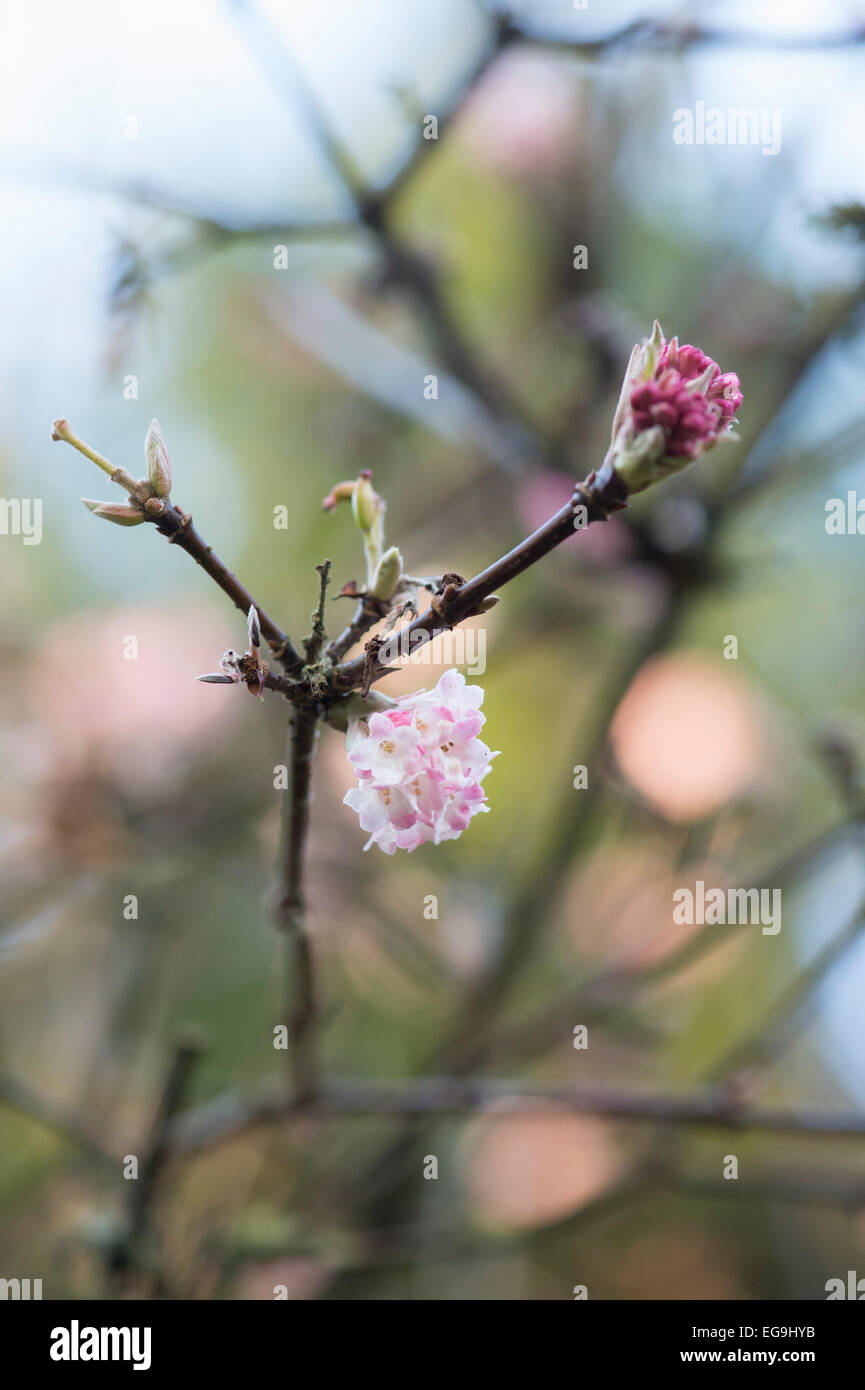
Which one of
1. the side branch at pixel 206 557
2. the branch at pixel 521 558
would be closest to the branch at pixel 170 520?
the side branch at pixel 206 557

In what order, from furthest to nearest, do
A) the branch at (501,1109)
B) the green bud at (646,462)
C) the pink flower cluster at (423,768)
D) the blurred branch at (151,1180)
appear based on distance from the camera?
the branch at (501,1109), the blurred branch at (151,1180), the pink flower cluster at (423,768), the green bud at (646,462)

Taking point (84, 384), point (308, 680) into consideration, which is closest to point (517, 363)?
point (84, 384)

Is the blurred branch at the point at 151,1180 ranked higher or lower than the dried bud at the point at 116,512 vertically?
lower

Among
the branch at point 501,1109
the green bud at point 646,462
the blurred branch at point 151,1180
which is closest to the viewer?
the green bud at point 646,462

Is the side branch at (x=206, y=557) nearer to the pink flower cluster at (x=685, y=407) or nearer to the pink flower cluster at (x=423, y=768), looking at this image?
the pink flower cluster at (x=423, y=768)

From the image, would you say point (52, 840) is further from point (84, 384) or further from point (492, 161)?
point (492, 161)

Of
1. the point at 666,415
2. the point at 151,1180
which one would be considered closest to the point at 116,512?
the point at 666,415

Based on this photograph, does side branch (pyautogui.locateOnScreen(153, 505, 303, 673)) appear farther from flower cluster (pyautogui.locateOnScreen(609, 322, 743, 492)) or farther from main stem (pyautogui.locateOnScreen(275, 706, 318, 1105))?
flower cluster (pyautogui.locateOnScreen(609, 322, 743, 492))

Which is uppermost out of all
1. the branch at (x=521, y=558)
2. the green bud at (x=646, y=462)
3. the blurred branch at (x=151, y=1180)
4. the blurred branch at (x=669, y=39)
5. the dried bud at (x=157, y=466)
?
the blurred branch at (x=669, y=39)

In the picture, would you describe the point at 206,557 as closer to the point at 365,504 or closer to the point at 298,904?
the point at 365,504
